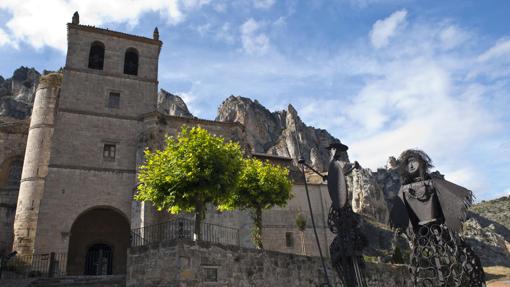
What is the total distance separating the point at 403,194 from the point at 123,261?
21.0 m

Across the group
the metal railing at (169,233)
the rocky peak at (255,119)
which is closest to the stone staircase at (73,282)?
the metal railing at (169,233)

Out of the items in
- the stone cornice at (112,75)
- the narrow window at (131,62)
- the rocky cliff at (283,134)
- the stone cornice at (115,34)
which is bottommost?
the stone cornice at (112,75)

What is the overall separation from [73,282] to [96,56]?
16.8 m

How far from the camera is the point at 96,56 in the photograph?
28.4 metres

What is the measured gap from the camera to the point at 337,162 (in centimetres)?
721

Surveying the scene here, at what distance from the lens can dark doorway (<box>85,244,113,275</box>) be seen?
24.6 metres

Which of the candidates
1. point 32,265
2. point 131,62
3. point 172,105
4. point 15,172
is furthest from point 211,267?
point 172,105

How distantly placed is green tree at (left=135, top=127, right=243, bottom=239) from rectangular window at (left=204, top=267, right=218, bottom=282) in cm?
158

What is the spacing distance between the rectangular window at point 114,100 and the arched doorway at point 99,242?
21.5 ft

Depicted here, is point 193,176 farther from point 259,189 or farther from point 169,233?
point 169,233

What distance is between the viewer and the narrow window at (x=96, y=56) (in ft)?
91.6

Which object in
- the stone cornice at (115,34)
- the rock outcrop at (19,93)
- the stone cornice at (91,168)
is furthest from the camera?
the rock outcrop at (19,93)

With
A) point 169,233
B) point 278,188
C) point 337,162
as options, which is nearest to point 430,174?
point 337,162

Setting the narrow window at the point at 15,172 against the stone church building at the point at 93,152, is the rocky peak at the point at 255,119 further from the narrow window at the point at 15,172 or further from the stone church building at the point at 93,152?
the stone church building at the point at 93,152
